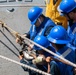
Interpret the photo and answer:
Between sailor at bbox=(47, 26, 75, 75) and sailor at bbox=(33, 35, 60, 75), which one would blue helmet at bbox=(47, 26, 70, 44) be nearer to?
sailor at bbox=(47, 26, 75, 75)

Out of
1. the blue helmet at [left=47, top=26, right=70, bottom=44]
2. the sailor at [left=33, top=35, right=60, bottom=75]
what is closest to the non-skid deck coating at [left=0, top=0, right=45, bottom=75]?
the sailor at [left=33, top=35, right=60, bottom=75]

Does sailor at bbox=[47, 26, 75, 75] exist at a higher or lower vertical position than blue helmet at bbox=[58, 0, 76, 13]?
lower

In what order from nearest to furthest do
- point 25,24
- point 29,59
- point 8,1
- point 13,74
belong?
1. point 29,59
2. point 13,74
3. point 25,24
4. point 8,1

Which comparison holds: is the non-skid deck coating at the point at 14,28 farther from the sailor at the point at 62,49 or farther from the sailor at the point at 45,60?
the sailor at the point at 62,49

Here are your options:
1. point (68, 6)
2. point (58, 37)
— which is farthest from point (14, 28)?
point (58, 37)

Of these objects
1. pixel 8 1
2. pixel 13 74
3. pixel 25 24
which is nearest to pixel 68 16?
pixel 13 74

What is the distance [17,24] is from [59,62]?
5.14 meters

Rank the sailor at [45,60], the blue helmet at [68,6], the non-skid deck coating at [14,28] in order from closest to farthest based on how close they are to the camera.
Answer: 1. the sailor at [45,60]
2. the blue helmet at [68,6]
3. the non-skid deck coating at [14,28]

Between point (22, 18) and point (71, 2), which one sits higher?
point (71, 2)

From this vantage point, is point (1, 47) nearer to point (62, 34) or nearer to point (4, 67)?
point (4, 67)

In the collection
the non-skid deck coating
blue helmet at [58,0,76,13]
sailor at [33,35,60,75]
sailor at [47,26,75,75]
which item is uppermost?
blue helmet at [58,0,76,13]

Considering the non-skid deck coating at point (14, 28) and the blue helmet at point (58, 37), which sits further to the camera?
the non-skid deck coating at point (14, 28)

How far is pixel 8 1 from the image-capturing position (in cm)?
1019

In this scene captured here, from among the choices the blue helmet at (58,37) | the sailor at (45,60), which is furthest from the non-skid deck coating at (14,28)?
the blue helmet at (58,37)
